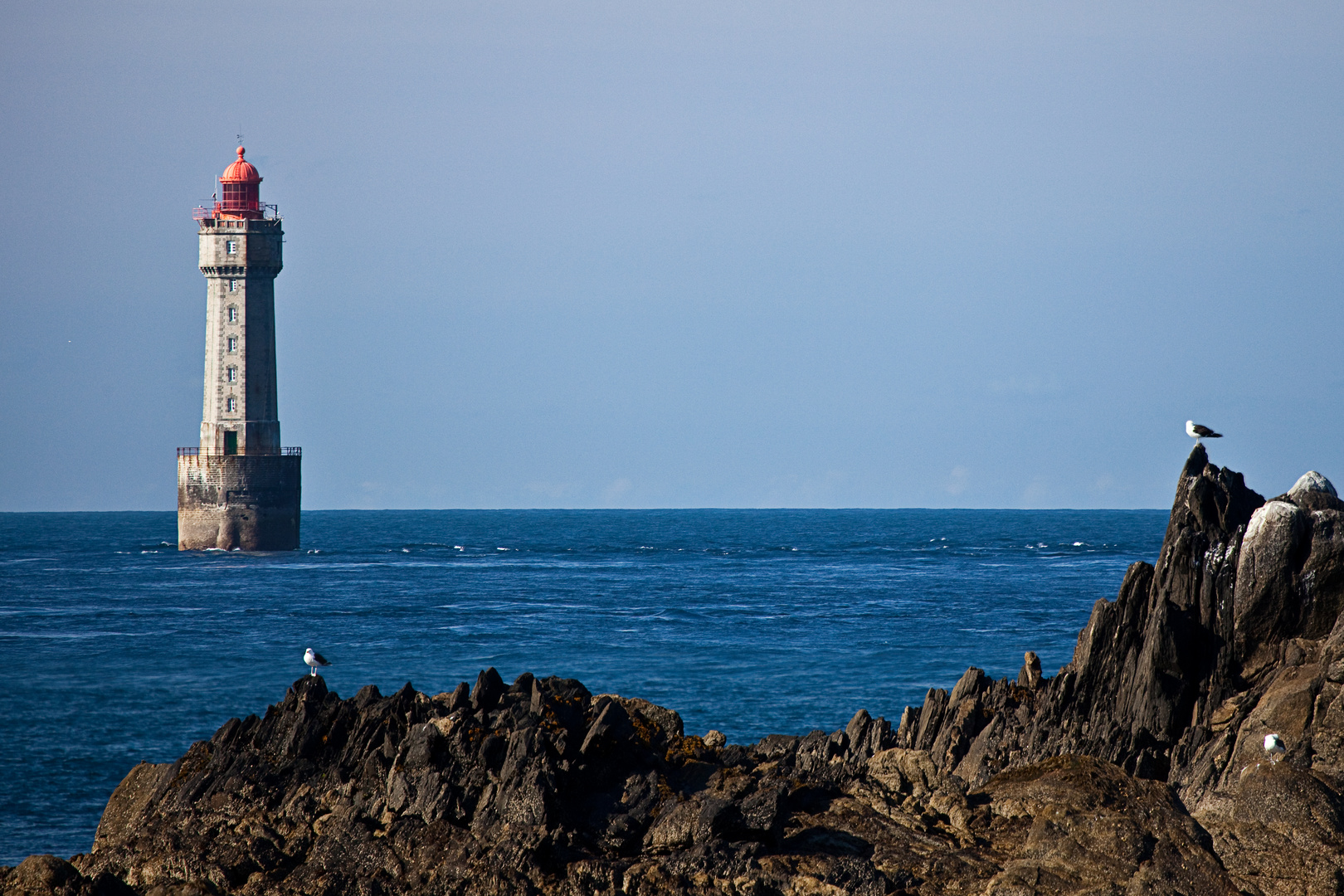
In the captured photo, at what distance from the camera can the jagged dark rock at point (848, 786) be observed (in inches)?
548

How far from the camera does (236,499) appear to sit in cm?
9844

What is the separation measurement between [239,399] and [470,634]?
155ft

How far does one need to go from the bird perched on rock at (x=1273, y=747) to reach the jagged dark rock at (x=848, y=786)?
0.15 metres

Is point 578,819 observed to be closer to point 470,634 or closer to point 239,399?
point 470,634

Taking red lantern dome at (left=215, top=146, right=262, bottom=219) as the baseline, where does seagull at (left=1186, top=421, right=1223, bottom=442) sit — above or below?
below

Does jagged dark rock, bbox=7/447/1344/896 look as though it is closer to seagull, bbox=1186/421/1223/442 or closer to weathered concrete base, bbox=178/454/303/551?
seagull, bbox=1186/421/1223/442

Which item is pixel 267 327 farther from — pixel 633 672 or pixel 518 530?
pixel 518 530

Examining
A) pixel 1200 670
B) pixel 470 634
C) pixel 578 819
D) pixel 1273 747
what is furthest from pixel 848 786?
pixel 470 634

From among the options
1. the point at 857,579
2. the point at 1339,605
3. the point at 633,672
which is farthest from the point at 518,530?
the point at 1339,605

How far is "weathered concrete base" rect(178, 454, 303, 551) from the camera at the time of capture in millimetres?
97688

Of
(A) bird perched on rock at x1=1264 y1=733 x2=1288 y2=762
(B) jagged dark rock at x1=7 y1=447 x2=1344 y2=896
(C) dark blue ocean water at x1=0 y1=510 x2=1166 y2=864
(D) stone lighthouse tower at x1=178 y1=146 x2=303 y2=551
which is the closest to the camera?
(B) jagged dark rock at x1=7 y1=447 x2=1344 y2=896

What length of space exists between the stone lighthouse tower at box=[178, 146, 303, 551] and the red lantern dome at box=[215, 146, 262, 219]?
0.06m

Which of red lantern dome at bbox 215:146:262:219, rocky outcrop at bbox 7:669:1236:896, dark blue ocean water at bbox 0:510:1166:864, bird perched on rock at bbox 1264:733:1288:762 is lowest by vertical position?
dark blue ocean water at bbox 0:510:1166:864

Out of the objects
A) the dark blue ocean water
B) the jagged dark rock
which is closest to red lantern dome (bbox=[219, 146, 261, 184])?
the dark blue ocean water
